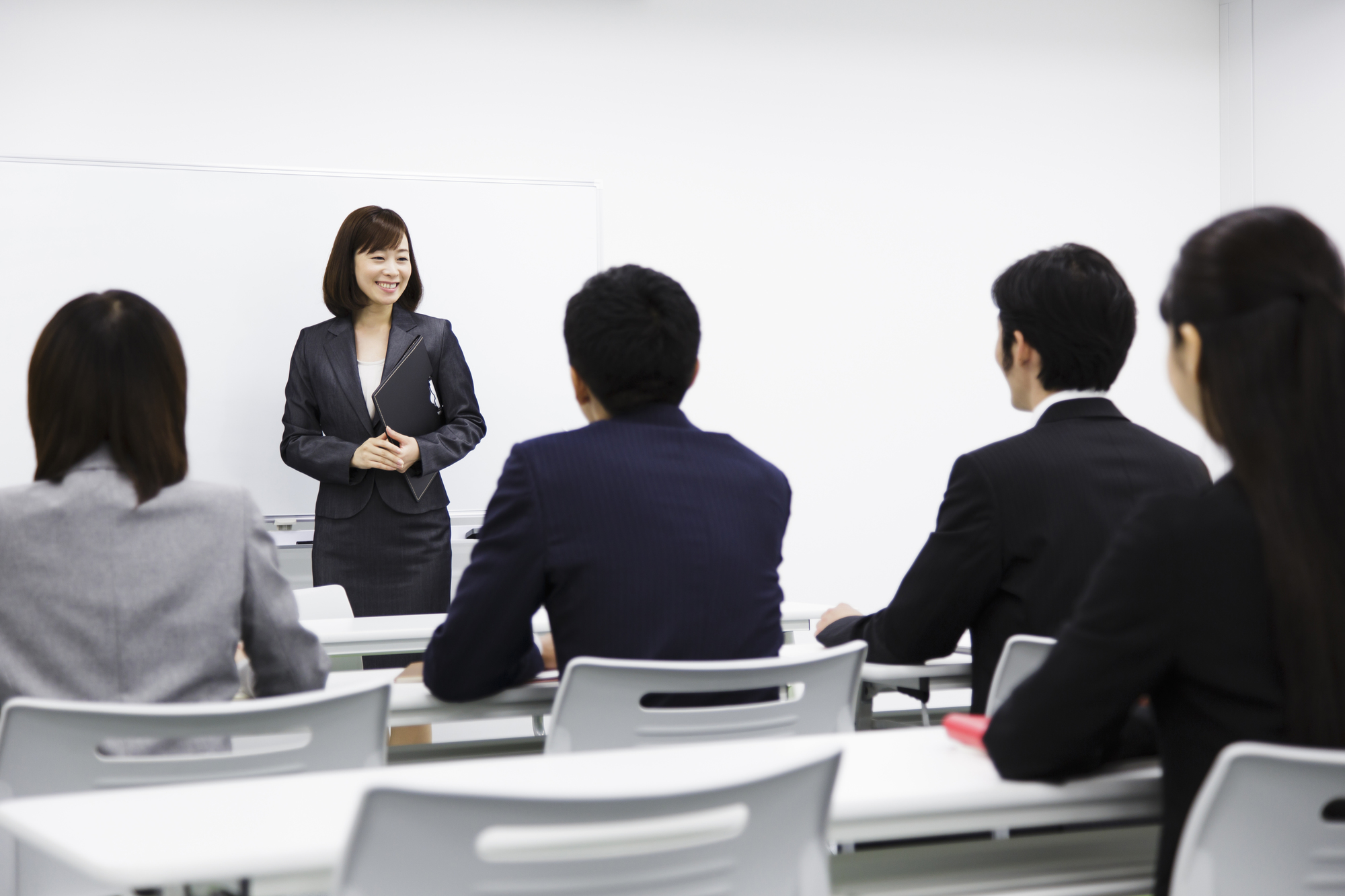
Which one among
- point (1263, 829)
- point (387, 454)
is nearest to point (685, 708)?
point (1263, 829)

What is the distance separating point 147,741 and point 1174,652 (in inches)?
48.8

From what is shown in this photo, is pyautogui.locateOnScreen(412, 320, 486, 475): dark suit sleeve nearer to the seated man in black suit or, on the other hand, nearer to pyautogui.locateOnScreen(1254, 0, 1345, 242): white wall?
the seated man in black suit

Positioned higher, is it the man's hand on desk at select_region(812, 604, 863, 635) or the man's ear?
the man's ear

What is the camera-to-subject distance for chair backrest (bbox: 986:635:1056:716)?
5.32ft

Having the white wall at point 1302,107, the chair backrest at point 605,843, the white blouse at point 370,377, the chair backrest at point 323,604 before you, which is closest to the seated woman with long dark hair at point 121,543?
the chair backrest at point 605,843

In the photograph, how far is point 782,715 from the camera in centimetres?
169

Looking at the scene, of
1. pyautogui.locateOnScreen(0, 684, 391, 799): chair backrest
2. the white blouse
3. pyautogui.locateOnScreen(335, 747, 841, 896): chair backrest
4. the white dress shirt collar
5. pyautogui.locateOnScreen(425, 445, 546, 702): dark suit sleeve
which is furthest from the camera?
the white blouse

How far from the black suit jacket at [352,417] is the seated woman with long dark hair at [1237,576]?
275 centimetres

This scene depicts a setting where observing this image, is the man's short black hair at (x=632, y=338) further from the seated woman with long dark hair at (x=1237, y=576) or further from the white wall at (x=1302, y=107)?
the white wall at (x=1302, y=107)

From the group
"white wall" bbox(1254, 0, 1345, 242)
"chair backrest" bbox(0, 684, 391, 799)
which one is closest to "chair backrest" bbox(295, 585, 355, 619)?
"chair backrest" bbox(0, 684, 391, 799)

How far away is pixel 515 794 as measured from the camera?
76 cm

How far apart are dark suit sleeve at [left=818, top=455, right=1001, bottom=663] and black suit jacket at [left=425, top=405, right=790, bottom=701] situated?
0.93 feet

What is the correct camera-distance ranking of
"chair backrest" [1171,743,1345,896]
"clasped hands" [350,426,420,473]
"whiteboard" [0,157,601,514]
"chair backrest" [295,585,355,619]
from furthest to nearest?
1. "whiteboard" [0,157,601,514]
2. "clasped hands" [350,426,420,473]
3. "chair backrest" [295,585,355,619]
4. "chair backrest" [1171,743,1345,896]

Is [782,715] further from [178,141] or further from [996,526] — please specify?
[178,141]
